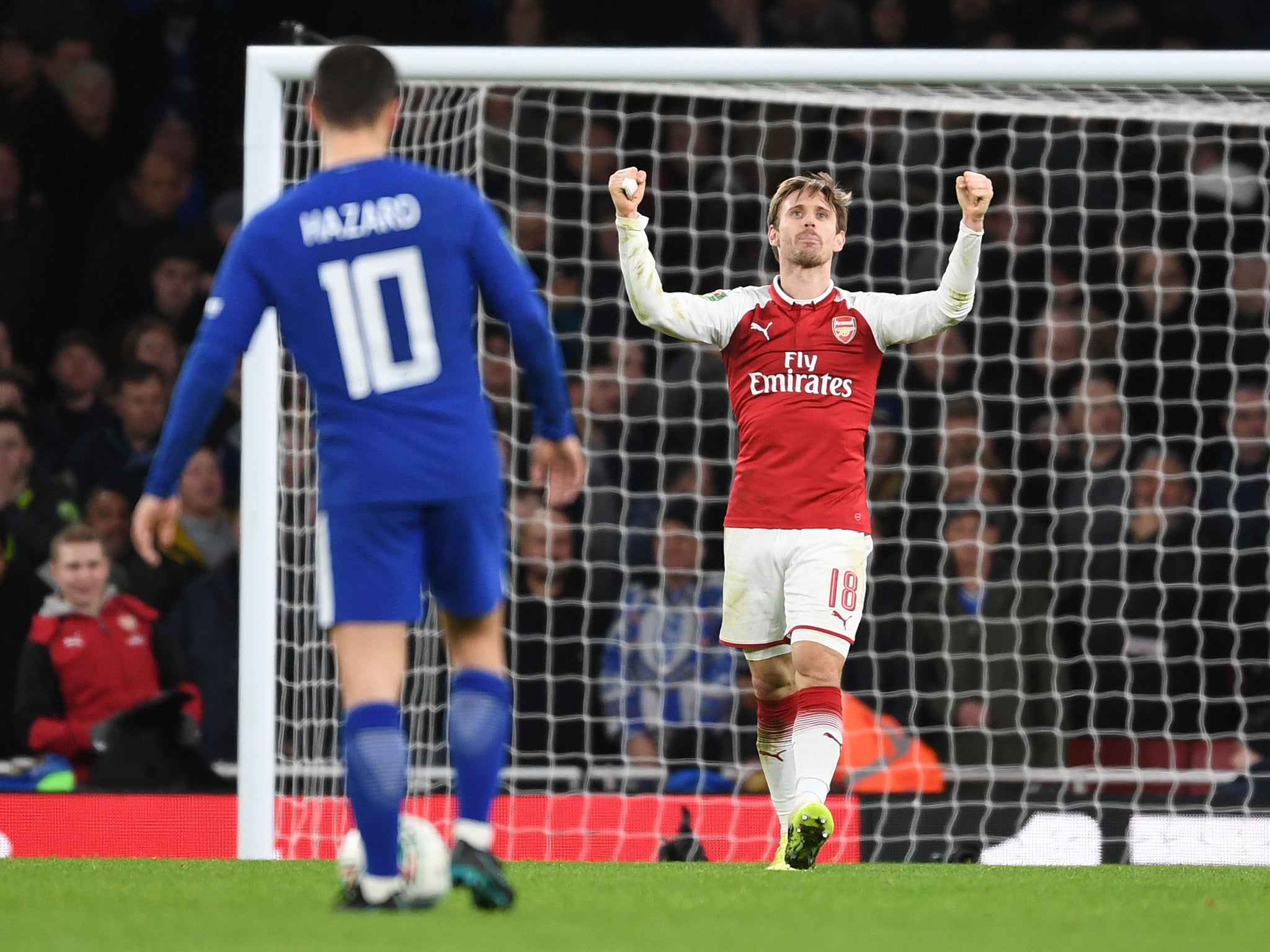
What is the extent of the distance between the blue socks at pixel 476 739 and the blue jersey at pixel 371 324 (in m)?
0.39

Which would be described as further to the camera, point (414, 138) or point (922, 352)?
point (922, 352)

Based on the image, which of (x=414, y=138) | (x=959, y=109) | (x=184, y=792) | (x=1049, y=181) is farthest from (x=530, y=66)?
(x=1049, y=181)

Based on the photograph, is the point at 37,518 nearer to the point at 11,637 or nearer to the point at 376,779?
the point at 11,637

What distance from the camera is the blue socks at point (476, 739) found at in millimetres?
3658

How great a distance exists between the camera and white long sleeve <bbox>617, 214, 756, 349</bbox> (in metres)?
5.34

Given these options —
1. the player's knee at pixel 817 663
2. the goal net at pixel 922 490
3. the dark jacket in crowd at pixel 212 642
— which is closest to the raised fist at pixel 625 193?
the player's knee at pixel 817 663

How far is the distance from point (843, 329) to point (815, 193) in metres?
0.39

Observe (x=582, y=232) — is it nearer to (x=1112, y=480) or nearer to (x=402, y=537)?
(x=1112, y=480)

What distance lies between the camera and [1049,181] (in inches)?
362

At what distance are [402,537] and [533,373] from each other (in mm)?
427

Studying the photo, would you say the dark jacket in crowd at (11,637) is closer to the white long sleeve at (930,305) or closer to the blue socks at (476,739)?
the white long sleeve at (930,305)

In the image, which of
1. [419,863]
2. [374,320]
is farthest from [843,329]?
[419,863]

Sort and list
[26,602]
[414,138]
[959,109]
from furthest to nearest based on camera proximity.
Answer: [26,602] → [414,138] → [959,109]

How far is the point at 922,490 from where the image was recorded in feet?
29.9
